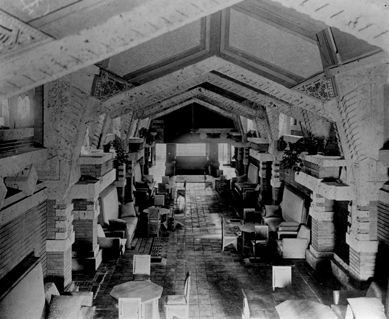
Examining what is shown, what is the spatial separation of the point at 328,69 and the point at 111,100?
13.2ft

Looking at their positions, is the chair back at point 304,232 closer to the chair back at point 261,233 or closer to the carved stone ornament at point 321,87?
the chair back at point 261,233

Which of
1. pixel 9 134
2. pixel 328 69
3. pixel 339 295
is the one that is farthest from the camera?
pixel 339 295

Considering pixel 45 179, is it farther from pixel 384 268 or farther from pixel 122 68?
pixel 384 268

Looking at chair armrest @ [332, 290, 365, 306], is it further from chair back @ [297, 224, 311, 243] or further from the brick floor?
chair back @ [297, 224, 311, 243]

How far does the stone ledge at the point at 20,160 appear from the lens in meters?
5.11

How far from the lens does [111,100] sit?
24.9 feet

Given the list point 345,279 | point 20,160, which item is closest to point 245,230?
point 345,279

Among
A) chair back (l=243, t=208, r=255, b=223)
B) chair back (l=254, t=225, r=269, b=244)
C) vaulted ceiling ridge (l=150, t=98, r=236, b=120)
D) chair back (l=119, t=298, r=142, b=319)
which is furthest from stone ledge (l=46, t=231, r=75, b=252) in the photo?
vaulted ceiling ridge (l=150, t=98, r=236, b=120)

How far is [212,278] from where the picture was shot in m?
8.76

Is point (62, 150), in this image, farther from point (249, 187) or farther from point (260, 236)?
Result: point (249, 187)

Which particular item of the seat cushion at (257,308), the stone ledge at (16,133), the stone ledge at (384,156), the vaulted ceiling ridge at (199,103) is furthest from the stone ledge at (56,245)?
the vaulted ceiling ridge at (199,103)

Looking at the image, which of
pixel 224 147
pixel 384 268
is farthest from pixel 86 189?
pixel 224 147

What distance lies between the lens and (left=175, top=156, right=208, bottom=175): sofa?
25.1 metres

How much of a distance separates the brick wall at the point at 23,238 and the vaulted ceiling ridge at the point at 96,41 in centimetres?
340
